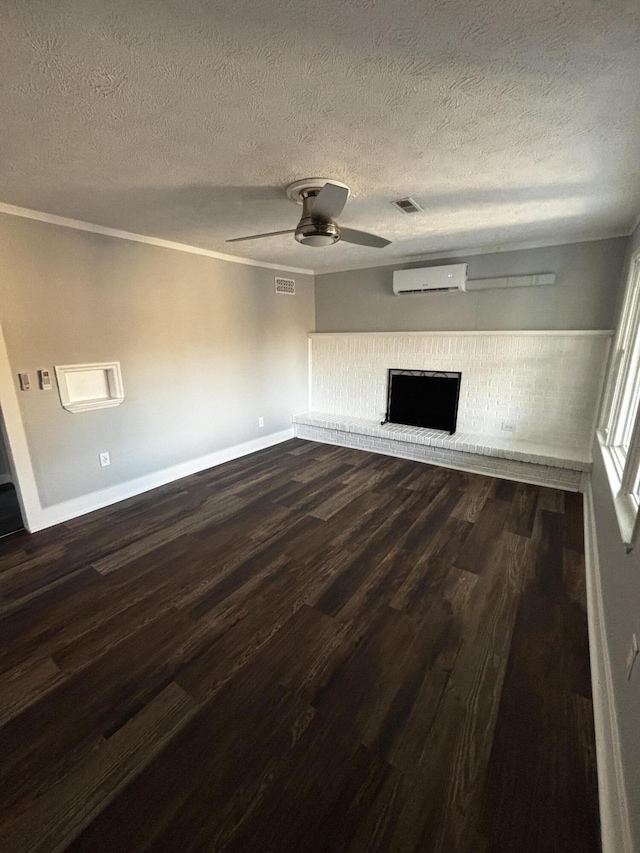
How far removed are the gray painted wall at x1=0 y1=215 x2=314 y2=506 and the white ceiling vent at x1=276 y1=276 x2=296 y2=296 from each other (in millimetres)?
83

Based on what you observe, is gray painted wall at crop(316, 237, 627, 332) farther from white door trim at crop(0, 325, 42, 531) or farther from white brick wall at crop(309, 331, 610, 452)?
white door trim at crop(0, 325, 42, 531)

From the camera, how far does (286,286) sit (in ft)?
15.5

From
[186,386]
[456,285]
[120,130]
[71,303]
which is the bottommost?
[186,386]

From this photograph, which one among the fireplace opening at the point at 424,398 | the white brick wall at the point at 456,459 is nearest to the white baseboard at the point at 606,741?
the white brick wall at the point at 456,459

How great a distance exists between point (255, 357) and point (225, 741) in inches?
149

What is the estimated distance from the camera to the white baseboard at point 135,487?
114 inches

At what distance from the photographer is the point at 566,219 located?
2.85 metres

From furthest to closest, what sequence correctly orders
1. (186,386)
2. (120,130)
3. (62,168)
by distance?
(186,386)
(62,168)
(120,130)

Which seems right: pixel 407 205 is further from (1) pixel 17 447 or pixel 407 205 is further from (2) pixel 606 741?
(1) pixel 17 447

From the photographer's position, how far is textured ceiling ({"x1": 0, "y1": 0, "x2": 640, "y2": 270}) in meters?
0.97

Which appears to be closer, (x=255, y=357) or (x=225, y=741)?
(x=225, y=741)

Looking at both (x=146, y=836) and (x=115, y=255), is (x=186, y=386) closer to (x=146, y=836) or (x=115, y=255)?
(x=115, y=255)

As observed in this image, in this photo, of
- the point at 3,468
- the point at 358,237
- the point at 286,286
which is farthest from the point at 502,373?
the point at 3,468

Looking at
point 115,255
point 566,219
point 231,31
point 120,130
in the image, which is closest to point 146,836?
point 231,31
